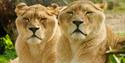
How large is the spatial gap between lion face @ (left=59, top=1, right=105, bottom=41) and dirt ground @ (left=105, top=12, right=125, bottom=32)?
28.8 feet

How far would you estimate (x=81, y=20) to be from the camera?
7340 millimetres

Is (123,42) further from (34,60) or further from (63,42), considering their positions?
(34,60)

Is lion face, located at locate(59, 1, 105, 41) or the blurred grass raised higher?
lion face, located at locate(59, 1, 105, 41)

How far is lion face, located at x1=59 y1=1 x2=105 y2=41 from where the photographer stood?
24.1 ft

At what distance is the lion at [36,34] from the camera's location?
27.2 feet

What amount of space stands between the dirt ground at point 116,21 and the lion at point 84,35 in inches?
336

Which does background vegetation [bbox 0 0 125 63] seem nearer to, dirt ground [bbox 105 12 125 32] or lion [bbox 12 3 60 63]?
lion [bbox 12 3 60 63]

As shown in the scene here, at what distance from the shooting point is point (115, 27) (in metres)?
17.0

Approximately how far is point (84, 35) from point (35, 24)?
3.58 feet

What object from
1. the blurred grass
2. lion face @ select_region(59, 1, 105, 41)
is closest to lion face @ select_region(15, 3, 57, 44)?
lion face @ select_region(59, 1, 105, 41)

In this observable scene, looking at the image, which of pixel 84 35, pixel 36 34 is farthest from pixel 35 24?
pixel 84 35

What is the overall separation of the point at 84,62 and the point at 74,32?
519mm

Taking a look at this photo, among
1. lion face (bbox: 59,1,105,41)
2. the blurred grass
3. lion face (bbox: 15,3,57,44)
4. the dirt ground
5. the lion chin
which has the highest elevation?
lion face (bbox: 59,1,105,41)

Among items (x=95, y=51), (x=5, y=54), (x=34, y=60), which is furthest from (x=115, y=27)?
(x=95, y=51)
